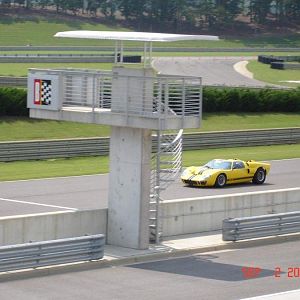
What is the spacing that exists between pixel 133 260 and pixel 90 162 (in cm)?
1862

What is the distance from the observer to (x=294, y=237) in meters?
26.2

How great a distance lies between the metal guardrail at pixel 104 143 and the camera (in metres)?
40.3

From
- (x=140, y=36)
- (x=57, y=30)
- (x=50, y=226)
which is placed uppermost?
(x=140, y=36)

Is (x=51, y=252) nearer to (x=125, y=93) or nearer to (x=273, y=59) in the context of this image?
(x=125, y=93)

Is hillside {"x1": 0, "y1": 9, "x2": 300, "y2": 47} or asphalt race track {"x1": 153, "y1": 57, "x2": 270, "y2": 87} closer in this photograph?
asphalt race track {"x1": 153, "y1": 57, "x2": 270, "y2": 87}

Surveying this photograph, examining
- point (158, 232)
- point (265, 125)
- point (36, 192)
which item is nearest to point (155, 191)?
point (158, 232)

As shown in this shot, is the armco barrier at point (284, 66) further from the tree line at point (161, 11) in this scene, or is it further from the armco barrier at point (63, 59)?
the tree line at point (161, 11)

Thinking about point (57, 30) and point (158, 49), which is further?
point (57, 30)

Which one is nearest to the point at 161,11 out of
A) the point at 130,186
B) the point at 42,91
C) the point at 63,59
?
the point at 63,59

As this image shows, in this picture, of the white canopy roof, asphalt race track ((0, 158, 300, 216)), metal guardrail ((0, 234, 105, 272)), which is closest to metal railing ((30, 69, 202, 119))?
the white canopy roof

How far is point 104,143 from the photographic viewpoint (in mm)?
43031

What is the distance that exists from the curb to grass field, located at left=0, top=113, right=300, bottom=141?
2105 centimetres

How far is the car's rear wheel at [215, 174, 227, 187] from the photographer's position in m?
35.5

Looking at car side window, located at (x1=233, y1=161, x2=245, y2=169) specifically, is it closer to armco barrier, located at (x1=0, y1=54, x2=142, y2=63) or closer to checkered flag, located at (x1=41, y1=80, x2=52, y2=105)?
checkered flag, located at (x1=41, y1=80, x2=52, y2=105)
